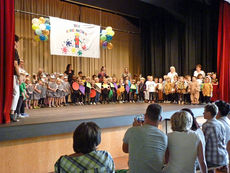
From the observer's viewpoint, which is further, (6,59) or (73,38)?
(73,38)

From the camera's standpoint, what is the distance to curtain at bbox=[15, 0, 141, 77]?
9.11 m

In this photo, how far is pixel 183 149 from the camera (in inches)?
77.3

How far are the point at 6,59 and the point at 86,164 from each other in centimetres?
264

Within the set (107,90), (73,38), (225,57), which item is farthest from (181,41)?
(73,38)

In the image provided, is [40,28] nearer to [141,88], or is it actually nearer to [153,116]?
[141,88]

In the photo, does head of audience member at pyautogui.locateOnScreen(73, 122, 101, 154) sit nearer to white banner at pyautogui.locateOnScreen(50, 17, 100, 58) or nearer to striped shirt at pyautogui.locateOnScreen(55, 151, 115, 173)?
striped shirt at pyautogui.locateOnScreen(55, 151, 115, 173)

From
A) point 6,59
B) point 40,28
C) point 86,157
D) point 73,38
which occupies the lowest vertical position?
point 86,157

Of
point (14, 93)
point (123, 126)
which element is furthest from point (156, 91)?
point (14, 93)

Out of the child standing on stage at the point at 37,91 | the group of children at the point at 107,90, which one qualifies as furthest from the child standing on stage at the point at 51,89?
the child standing on stage at the point at 37,91

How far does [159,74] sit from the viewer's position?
37.3 ft

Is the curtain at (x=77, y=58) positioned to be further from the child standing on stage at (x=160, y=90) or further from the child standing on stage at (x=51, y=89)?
the child standing on stage at (x=160, y=90)

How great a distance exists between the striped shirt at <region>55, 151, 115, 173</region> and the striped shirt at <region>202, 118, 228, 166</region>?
159 centimetres

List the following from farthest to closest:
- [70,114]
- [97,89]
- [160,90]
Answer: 1. [160,90]
2. [97,89]
3. [70,114]

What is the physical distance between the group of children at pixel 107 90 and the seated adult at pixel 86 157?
5749 mm
